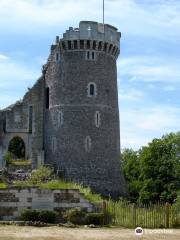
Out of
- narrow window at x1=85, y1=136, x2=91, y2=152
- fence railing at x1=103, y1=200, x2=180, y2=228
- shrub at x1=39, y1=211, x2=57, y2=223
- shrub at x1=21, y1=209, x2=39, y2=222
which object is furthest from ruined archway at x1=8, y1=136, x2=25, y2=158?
fence railing at x1=103, y1=200, x2=180, y2=228

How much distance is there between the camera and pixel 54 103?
55281 mm

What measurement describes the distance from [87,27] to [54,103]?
26.1 feet

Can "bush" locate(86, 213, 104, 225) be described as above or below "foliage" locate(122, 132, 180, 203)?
below

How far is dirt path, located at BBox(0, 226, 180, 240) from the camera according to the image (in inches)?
1000

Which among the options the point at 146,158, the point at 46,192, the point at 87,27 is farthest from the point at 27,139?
the point at 46,192

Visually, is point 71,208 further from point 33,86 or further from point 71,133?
point 33,86

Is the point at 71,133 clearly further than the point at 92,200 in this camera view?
Yes

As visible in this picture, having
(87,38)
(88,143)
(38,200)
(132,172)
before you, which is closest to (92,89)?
(87,38)

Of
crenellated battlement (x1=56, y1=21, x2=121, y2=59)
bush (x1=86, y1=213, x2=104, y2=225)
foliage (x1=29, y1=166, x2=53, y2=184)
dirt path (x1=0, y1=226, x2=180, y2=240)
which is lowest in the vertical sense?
dirt path (x1=0, y1=226, x2=180, y2=240)

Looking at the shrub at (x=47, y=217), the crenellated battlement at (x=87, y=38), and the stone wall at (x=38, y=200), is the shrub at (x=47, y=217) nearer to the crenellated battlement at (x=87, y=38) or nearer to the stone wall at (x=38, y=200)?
the stone wall at (x=38, y=200)

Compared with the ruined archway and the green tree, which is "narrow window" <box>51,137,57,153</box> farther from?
the green tree

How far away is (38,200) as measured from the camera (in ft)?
111

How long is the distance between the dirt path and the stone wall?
415 cm

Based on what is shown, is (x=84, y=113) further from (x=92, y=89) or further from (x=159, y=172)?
(x=159, y=172)
